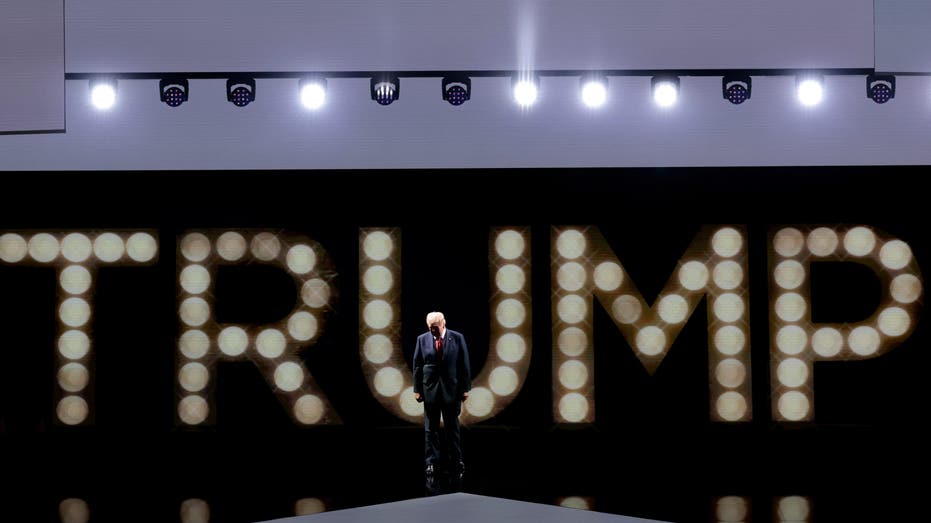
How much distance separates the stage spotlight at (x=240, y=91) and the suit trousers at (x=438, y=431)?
284cm

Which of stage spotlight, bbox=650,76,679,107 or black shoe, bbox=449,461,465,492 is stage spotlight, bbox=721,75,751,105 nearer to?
stage spotlight, bbox=650,76,679,107

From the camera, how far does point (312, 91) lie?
7.34 m

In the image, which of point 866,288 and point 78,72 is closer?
point 78,72

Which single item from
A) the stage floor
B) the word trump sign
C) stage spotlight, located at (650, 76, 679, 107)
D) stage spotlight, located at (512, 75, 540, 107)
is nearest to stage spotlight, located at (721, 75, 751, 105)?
stage spotlight, located at (650, 76, 679, 107)

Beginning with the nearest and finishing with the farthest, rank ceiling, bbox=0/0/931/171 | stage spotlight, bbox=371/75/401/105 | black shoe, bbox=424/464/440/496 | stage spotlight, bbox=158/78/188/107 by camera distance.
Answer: black shoe, bbox=424/464/440/496 < stage spotlight, bbox=371/75/401/105 < stage spotlight, bbox=158/78/188/107 < ceiling, bbox=0/0/931/171

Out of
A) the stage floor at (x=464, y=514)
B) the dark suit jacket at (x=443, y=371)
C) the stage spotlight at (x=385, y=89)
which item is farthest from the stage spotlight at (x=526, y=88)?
the stage floor at (x=464, y=514)

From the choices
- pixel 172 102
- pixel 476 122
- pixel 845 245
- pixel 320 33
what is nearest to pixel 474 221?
pixel 476 122

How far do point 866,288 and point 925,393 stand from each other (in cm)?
106

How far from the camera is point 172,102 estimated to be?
739 cm

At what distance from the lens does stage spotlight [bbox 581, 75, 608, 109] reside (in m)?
7.38

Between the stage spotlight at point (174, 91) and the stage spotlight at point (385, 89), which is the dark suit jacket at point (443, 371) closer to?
the stage spotlight at point (385, 89)

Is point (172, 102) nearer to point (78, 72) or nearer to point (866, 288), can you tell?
point (78, 72)

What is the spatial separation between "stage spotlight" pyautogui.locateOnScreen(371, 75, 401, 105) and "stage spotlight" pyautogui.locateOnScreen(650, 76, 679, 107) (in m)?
2.11

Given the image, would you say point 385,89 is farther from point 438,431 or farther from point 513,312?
point 438,431
